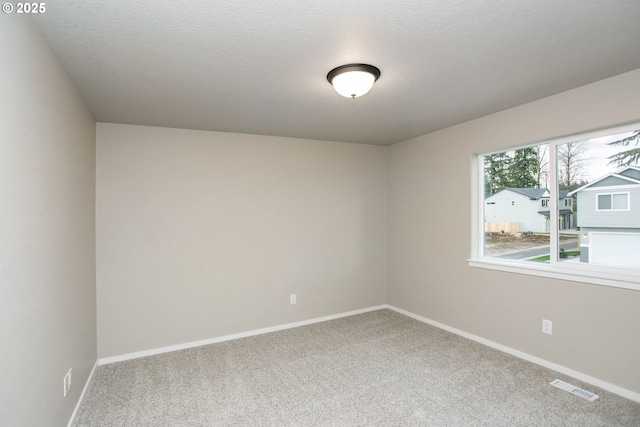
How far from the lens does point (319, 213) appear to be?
14.6 feet

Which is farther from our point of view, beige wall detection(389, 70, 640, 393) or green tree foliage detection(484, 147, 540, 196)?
green tree foliage detection(484, 147, 540, 196)

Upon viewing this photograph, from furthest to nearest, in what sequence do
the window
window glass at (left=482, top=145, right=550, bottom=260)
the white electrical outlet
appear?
window glass at (left=482, top=145, right=550, bottom=260) → the window → the white electrical outlet

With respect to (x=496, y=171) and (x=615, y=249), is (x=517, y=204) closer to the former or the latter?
(x=496, y=171)

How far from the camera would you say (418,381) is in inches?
111

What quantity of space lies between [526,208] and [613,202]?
2.40 ft

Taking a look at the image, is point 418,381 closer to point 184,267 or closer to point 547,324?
point 547,324

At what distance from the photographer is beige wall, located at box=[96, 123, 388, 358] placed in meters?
3.39

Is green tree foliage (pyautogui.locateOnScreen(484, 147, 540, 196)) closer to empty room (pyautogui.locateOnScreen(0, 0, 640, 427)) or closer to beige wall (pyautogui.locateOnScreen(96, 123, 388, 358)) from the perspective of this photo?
empty room (pyautogui.locateOnScreen(0, 0, 640, 427))

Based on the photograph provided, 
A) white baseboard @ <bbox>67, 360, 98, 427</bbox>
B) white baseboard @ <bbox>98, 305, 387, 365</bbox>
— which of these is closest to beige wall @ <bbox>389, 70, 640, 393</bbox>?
white baseboard @ <bbox>98, 305, 387, 365</bbox>

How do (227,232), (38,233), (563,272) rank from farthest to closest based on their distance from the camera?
1. (227,232)
2. (563,272)
3. (38,233)

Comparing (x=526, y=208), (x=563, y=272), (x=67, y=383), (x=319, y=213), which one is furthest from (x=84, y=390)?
(x=526, y=208)

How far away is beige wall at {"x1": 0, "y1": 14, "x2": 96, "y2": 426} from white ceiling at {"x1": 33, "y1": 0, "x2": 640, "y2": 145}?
27 centimetres

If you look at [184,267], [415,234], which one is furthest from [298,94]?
[415,234]

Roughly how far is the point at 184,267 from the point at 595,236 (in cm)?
384
